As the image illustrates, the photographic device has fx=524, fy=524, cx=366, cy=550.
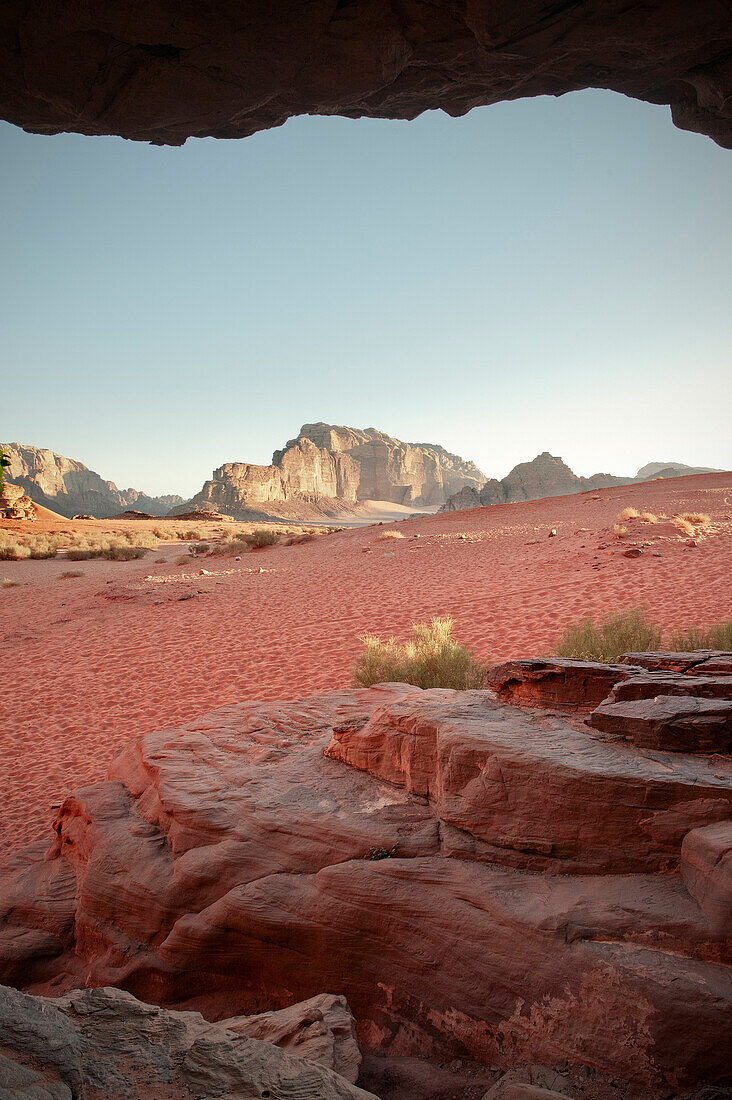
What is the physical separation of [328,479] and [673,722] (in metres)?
123

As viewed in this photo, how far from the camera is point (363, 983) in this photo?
280cm

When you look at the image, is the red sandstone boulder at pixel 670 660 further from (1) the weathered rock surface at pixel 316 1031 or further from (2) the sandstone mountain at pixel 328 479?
(2) the sandstone mountain at pixel 328 479

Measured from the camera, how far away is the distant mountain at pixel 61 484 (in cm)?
11062

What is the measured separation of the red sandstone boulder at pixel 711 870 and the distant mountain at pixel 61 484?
366 ft

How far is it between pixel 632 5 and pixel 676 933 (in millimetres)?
7314

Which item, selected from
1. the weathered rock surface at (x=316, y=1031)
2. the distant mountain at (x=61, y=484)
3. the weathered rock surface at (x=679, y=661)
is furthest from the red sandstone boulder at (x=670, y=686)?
the distant mountain at (x=61, y=484)

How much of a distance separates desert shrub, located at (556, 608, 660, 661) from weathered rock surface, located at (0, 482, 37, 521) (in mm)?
46656

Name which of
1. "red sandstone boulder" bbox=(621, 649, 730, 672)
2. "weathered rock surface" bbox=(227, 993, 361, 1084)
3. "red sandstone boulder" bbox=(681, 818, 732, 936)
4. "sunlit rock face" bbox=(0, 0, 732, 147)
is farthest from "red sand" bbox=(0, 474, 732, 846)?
"sunlit rock face" bbox=(0, 0, 732, 147)

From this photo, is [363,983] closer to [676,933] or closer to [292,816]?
[292,816]

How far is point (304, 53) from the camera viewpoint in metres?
5.09

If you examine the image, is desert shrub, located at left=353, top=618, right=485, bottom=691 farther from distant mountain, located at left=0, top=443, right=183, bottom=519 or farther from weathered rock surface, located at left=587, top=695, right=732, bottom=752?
distant mountain, located at left=0, top=443, right=183, bottom=519

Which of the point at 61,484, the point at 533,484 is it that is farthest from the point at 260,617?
the point at 61,484

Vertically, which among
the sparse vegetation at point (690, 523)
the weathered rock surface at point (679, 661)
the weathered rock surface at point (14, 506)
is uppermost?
the weathered rock surface at point (14, 506)

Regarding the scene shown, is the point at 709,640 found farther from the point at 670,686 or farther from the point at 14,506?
the point at 14,506
